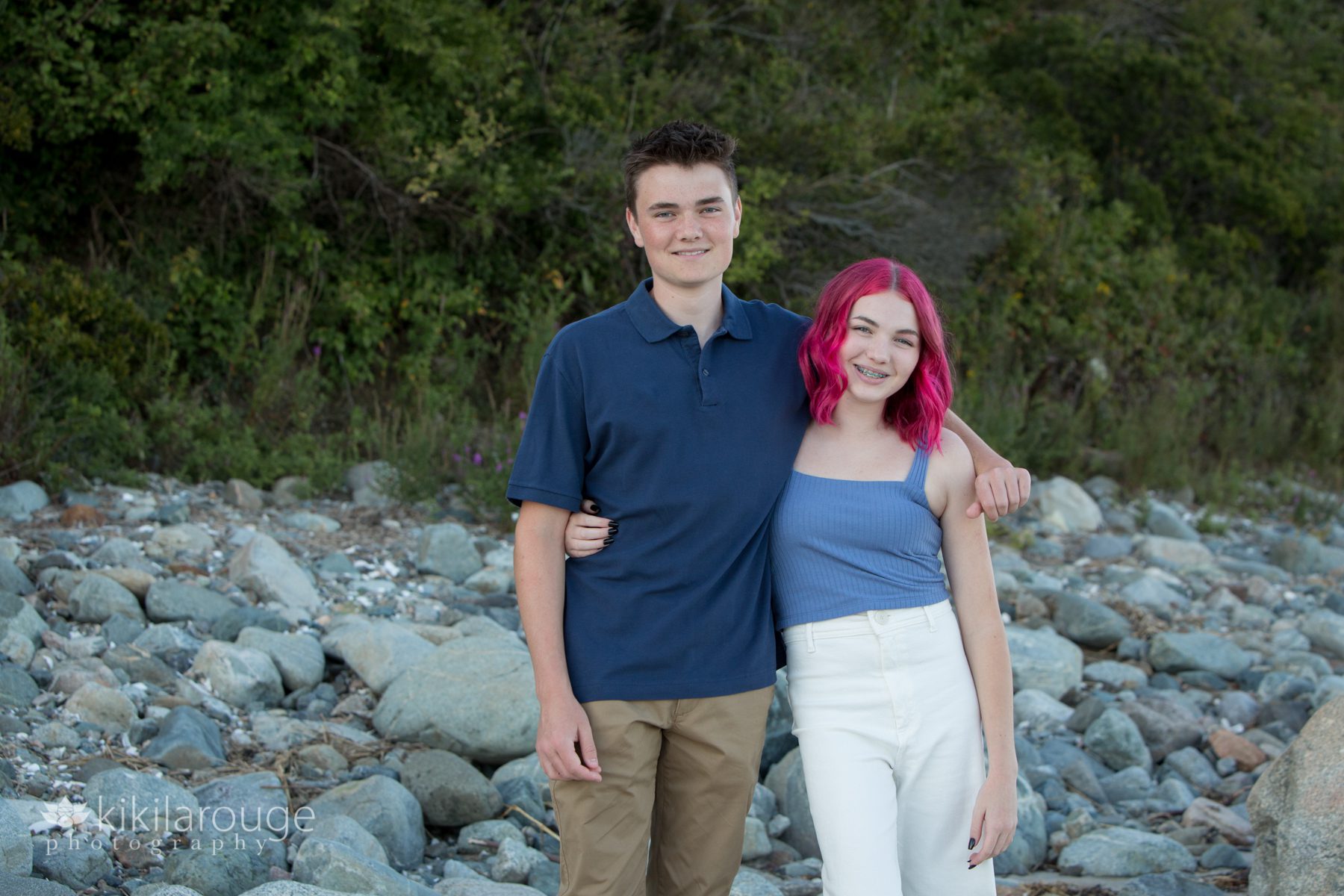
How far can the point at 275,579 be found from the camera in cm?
557

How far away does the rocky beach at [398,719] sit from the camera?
11.3 feet

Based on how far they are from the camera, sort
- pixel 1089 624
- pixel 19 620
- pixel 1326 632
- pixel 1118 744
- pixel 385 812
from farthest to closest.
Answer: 1. pixel 1326 632
2. pixel 1089 624
3. pixel 1118 744
4. pixel 19 620
5. pixel 385 812

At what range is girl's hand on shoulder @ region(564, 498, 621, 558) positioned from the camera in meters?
2.58

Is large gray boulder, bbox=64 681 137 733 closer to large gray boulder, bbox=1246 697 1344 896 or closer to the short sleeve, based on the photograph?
the short sleeve

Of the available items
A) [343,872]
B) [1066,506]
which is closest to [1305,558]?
[1066,506]

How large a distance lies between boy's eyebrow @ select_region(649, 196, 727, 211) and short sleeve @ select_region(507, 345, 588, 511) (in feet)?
1.38

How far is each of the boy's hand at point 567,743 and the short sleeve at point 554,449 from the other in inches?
16.6

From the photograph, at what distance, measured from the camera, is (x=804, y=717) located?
8.63 feet

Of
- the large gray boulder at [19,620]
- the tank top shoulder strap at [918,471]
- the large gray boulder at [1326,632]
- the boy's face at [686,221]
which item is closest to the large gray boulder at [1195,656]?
the large gray boulder at [1326,632]

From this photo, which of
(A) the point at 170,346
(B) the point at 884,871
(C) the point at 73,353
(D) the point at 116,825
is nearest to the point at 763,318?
(B) the point at 884,871

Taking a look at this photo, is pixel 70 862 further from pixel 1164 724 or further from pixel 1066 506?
pixel 1066 506

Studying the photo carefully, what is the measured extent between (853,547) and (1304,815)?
5.76ft

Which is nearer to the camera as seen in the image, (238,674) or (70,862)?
(70,862)

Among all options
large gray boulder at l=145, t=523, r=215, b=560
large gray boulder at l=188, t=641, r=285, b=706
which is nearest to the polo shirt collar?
large gray boulder at l=188, t=641, r=285, b=706
